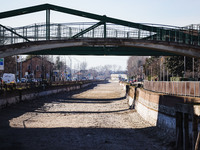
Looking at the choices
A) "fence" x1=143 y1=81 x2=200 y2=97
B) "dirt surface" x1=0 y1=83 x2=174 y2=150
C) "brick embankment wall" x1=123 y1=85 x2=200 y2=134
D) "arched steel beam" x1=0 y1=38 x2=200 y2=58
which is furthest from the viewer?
"arched steel beam" x1=0 y1=38 x2=200 y2=58

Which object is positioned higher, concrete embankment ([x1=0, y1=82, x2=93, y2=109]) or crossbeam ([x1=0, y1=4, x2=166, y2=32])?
crossbeam ([x1=0, y1=4, x2=166, y2=32])

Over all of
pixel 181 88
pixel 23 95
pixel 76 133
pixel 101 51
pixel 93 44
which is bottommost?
pixel 76 133

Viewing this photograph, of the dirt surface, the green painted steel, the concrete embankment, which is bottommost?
the dirt surface

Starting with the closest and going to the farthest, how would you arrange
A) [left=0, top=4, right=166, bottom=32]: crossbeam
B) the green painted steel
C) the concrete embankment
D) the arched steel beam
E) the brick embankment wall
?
1. the brick embankment wall
2. the arched steel beam
3. the concrete embankment
4. [left=0, top=4, right=166, bottom=32]: crossbeam
5. the green painted steel

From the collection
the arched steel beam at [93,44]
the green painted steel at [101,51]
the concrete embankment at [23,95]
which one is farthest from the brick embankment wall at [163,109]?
the concrete embankment at [23,95]

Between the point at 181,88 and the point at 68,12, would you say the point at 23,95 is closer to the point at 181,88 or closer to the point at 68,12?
the point at 68,12

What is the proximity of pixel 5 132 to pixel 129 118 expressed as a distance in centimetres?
1235

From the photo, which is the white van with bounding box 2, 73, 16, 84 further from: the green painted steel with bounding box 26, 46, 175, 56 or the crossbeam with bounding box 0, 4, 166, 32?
the crossbeam with bounding box 0, 4, 166, 32

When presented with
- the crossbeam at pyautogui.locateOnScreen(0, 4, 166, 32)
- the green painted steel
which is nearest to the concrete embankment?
the green painted steel

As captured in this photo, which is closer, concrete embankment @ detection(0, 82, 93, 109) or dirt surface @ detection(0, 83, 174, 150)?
dirt surface @ detection(0, 83, 174, 150)

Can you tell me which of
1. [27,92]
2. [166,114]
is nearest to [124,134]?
[166,114]

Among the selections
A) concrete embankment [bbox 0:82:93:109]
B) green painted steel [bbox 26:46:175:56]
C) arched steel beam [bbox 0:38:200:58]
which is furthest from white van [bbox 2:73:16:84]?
arched steel beam [bbox 0:38:200:58]

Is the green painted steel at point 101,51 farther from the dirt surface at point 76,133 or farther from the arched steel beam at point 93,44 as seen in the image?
the dirt surface at point 76,133

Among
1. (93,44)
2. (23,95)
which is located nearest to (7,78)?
(23,95)
